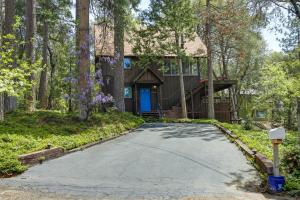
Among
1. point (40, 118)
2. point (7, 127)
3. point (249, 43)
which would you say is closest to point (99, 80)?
point (40, 118)

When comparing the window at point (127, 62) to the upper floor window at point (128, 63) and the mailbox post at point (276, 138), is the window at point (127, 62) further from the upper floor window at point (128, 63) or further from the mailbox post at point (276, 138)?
the mailbox post at point (276, 138)

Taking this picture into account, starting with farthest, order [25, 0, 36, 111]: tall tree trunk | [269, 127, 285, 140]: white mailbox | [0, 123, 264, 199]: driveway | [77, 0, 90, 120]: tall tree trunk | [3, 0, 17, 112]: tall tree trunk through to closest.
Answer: [25, 0, 36, 111]: tall tree trunk, [3, 0, 17, 112]: tall tree trunk, [77, 0, 90, 120]: tall tree trunk, [269, 127, 285, 140]: white mailbox, [0, 123, 264, 199]: driveway

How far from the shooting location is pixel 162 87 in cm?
3156

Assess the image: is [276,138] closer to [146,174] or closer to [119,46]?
[146,174]

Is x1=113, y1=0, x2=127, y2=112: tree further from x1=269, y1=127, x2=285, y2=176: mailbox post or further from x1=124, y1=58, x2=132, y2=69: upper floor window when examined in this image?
x1=269, y1=127, x2=285, y2=176: mailbox post

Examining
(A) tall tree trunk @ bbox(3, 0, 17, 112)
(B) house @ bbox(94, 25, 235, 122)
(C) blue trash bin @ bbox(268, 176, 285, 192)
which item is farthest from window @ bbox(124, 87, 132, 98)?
(C) blue trash bin @ bbox(268, 176, 285, 192)

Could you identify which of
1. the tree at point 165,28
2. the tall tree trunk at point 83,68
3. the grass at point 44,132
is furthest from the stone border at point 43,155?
the tree at point 165,28

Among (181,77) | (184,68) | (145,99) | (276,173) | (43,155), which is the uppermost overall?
(184,68)

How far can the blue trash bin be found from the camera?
7199 mm

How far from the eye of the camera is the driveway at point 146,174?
6.89 m

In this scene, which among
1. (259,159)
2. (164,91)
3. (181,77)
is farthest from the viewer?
(164,91)

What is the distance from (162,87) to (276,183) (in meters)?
24.5

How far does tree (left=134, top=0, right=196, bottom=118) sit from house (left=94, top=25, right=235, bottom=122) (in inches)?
93.3

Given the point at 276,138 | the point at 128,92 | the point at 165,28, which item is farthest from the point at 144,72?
the point at 276,138
